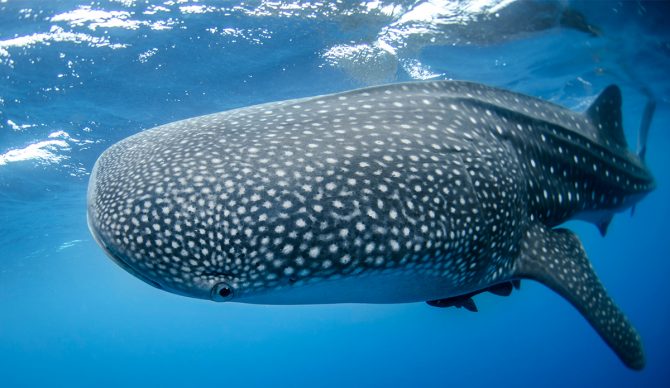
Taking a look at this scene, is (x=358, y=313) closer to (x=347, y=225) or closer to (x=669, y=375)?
(x=669, y=375)

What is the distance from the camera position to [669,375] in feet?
94.3

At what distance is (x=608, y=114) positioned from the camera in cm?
534

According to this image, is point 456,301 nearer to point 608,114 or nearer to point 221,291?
point 221,291

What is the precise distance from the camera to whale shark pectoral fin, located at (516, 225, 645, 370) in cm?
346

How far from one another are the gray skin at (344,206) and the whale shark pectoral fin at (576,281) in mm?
15

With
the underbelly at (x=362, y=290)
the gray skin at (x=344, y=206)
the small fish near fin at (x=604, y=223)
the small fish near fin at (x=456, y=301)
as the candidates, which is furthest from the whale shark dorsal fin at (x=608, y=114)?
the underbelly at (x=362, y=290)

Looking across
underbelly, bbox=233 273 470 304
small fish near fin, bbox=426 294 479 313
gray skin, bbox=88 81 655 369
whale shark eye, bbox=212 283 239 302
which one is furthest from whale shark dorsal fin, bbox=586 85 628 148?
whale shark eye, bbox=212 283 239 302

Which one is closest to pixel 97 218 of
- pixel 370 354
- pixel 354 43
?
pixel 354 43

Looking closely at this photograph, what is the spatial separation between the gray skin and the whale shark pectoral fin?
0.01 metres

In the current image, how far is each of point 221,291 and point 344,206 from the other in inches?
32.2

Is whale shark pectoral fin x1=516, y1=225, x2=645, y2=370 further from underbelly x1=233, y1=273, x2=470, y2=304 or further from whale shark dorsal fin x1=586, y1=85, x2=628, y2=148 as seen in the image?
whale shark dorsal fin x1=586, y1=85, x2=628, y2=148

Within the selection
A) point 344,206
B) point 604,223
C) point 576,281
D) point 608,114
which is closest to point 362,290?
point 344,206

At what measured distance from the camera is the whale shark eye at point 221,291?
2.23 meters

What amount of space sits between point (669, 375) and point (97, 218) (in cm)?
3825
